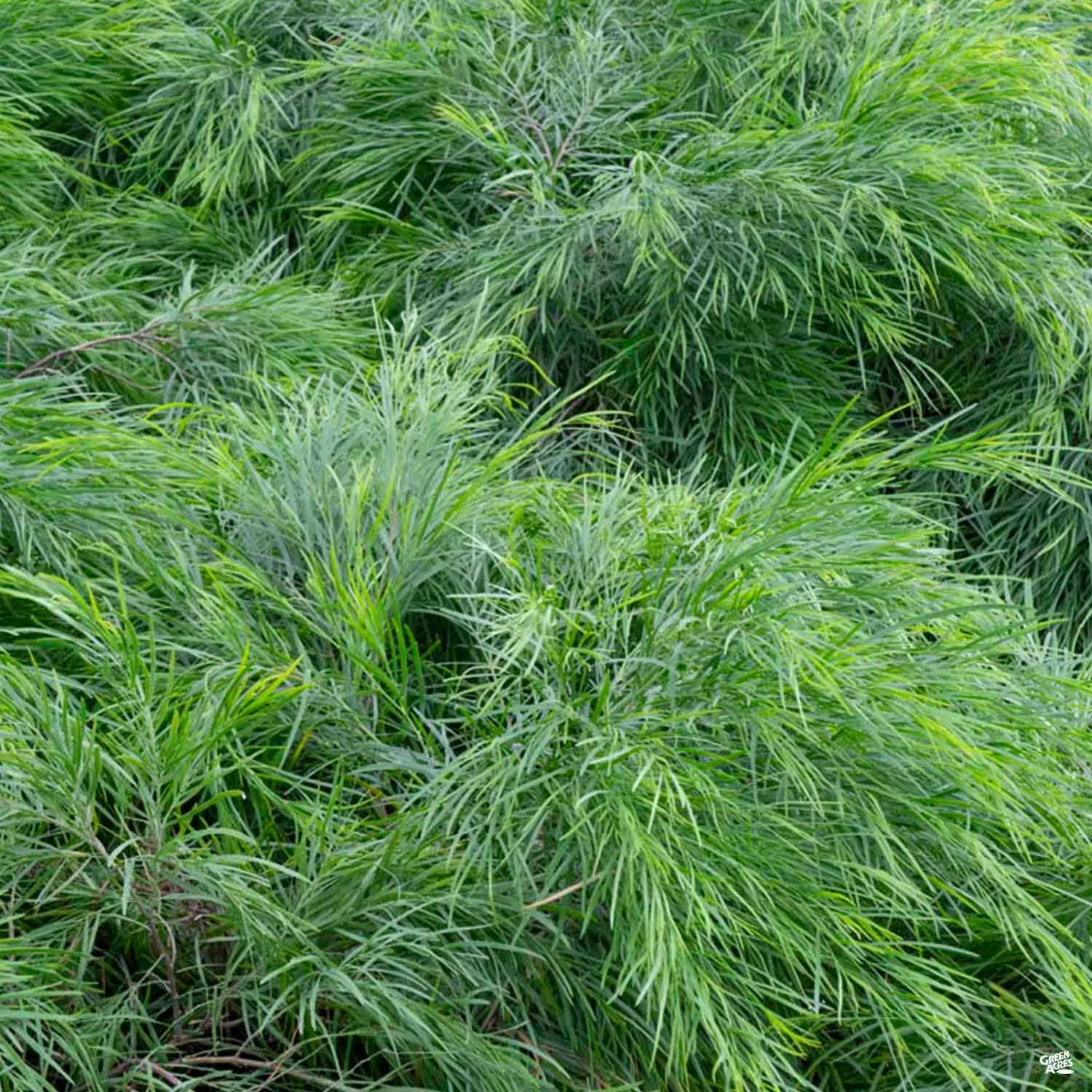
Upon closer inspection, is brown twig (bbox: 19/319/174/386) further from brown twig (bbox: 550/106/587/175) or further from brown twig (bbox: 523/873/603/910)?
brown twig (bbox: 523/873/603/910)

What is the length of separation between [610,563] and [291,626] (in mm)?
193

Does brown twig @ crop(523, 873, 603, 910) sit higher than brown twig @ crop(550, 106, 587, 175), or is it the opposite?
brown twig @ crop(550, 106, 587, 175)

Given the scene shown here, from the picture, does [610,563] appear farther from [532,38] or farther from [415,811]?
[532,38]

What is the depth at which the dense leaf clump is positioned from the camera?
84 cm

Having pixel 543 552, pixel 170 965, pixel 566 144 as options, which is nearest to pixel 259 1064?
pixel 170 965

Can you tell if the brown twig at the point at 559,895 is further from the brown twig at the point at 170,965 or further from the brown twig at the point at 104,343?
the brown twig at the point at 104,343

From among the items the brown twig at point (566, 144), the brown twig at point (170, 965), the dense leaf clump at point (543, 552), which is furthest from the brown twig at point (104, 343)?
the brown twig at point (170, 965)

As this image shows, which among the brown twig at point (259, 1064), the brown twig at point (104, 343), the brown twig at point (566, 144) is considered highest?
the brown twig at point (566, 144)

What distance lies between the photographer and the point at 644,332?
1313 mm

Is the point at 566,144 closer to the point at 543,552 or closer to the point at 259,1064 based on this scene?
the point at 543,552

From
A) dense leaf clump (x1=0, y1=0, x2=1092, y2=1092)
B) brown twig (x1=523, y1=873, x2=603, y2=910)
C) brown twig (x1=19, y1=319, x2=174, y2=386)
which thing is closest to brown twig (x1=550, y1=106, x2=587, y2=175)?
dense leaf clump (x1=0, y1=0, x2=1092, y2=1092)

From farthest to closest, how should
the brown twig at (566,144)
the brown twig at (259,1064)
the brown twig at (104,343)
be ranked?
1. the brown twig at (566,144)
2. the brown twig at (104,343)
3. the brown twig at (259,1064)

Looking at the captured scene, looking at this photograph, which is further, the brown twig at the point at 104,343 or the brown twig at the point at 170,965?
the brown twig at the point at 104,343

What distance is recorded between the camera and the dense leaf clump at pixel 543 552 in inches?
33.0
